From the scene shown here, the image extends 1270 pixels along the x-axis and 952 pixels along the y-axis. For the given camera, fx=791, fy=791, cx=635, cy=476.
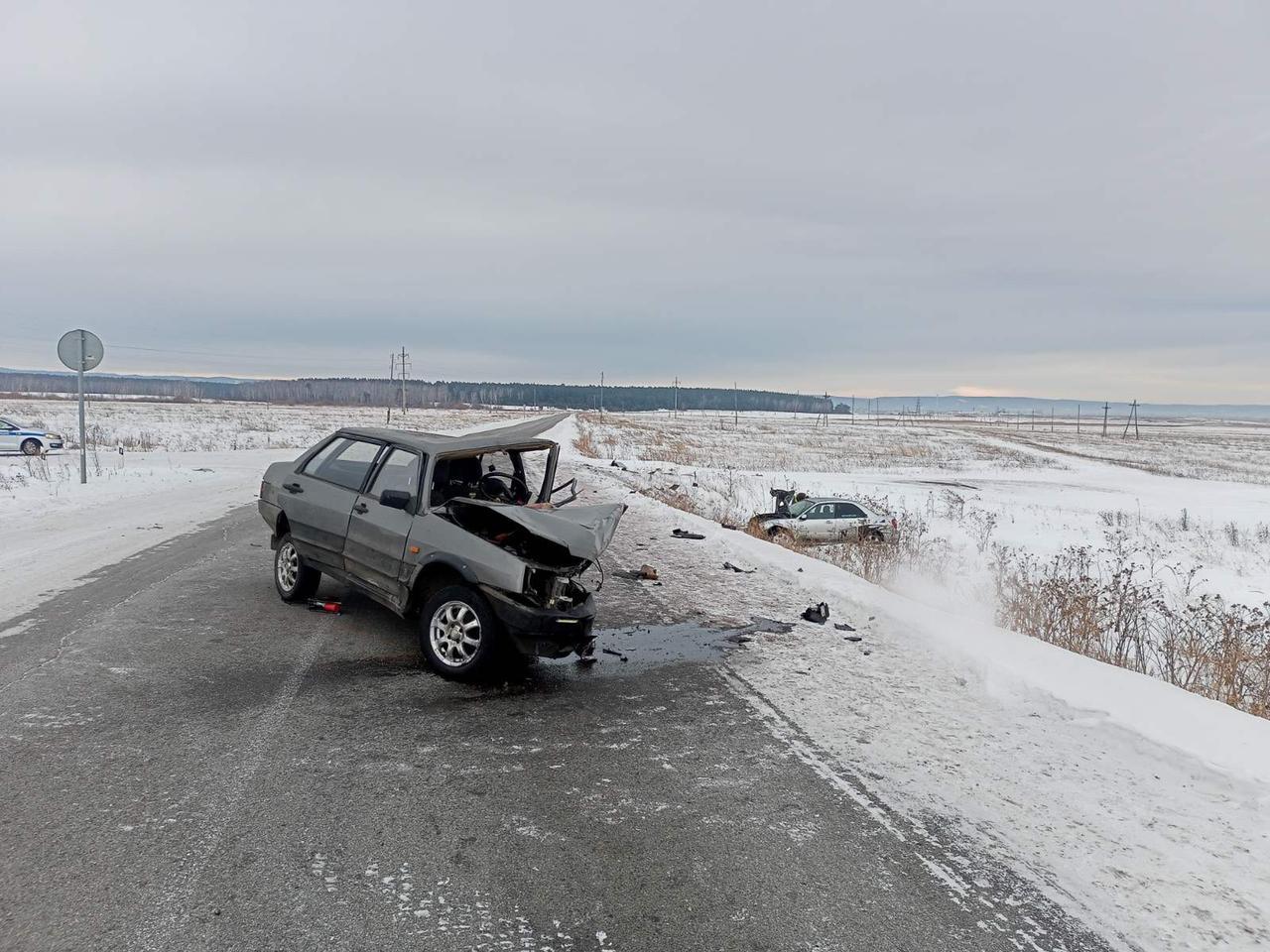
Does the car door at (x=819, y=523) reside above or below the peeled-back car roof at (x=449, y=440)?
below

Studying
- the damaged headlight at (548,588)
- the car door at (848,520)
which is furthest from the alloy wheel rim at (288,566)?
the car door at (848,520)

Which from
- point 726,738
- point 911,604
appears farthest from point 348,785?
point 911,604

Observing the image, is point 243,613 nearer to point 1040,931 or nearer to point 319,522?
point 319,522

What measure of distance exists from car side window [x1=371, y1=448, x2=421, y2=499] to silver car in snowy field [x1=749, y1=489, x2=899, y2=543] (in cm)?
1030

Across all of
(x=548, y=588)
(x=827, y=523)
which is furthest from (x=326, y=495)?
(x=827, y=523)

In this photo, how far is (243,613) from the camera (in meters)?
7.41

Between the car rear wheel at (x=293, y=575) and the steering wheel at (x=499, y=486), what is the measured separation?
201cm

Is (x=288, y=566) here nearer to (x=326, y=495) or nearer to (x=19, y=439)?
(x=326, y=495)

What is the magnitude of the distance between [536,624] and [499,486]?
1817mm

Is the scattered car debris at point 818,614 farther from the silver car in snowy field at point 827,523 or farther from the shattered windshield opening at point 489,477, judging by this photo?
the silver car in snowy field at point 827,523

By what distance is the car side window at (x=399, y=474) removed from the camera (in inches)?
254

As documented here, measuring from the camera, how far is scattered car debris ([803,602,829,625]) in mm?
8031

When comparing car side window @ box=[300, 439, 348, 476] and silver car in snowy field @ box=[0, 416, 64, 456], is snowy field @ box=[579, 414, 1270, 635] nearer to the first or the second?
car side window @ box=[300, 439, 348, 476]

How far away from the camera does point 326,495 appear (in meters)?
7.23
